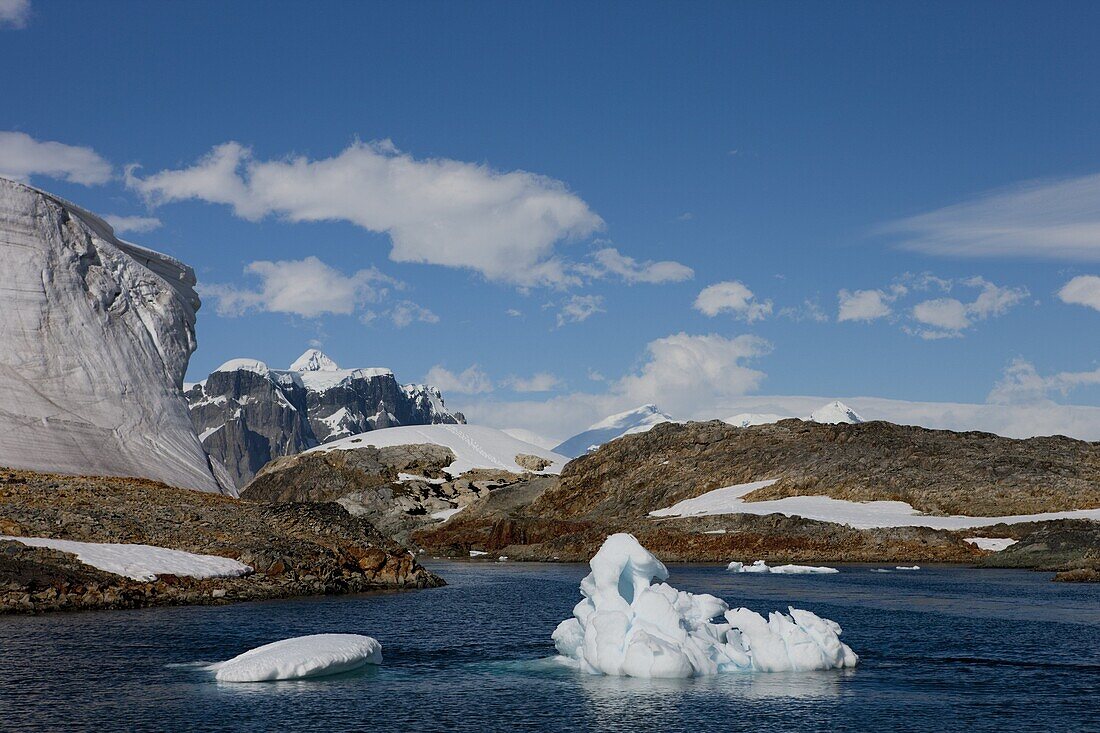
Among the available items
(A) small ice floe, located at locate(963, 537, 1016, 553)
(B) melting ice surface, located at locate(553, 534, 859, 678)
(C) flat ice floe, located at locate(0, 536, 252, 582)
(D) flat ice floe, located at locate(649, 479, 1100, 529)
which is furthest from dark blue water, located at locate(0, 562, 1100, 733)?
(D) flat ice floe, located at locate(649, 479, 1100, 529)

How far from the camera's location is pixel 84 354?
2923 inches

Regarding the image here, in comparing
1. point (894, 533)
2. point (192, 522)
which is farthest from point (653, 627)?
point (894, 533)

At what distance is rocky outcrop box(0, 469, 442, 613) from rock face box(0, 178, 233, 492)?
5.73 metres

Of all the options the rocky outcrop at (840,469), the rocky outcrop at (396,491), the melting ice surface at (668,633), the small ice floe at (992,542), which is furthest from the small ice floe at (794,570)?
the rocky outcrop at (396,491)

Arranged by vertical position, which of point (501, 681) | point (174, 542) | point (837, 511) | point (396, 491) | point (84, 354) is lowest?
point (501, 681)

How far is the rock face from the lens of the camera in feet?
225

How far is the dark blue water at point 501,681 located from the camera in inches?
996

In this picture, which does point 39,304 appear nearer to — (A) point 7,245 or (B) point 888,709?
(A) point 7,245

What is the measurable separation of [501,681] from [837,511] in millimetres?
89335

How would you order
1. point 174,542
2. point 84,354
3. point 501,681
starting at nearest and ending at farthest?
point 501,681, point 174,542, point 84,354

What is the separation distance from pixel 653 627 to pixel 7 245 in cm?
6171

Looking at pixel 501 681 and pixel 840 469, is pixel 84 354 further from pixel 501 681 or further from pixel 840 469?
pixel 840 469

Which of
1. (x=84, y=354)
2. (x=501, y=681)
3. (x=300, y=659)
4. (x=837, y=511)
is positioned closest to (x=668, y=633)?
(x=501, y=681)

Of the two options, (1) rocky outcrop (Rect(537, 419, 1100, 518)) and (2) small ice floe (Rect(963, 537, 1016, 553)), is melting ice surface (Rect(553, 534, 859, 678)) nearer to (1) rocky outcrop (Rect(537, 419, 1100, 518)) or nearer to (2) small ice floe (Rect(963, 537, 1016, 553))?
(2) small ice floe (Rect(963, 537, 1016, 553))
